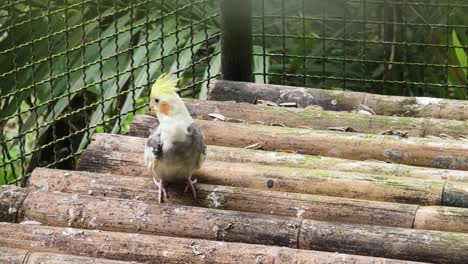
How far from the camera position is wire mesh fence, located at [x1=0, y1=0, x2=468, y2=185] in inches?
198

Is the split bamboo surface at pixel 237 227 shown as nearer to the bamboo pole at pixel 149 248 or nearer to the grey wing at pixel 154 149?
the bamboo pole at pixel 149 248

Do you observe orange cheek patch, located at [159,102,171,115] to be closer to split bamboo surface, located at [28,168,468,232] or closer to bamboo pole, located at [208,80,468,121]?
split bamboo surface, located at [28,168,468,232]

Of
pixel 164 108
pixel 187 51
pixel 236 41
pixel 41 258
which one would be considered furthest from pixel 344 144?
pixel 187 51

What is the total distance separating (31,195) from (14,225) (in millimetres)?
211

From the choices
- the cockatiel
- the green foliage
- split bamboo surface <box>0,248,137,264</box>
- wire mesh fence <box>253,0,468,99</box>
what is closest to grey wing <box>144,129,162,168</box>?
the cockatiel

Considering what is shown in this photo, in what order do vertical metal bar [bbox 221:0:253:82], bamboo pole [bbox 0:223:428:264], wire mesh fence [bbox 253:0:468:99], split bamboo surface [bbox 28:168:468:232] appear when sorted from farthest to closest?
wire mesh fence [bbox 253:0:468:99]
vertical metal bar [bbox 221:0:253:82]
split bamboo surface [bbox 28:168:468:232]
bamboo pole [bbox 0:223:428:264]

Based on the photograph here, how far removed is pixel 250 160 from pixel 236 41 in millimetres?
1067

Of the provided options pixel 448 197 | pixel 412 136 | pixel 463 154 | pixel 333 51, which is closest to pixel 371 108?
pixel 412 136

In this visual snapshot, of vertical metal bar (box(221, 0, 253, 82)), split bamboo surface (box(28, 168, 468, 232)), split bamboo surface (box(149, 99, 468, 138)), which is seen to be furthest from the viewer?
vertical metal bar (box(221, 0, 253, 82))

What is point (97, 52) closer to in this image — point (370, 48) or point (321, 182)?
point (370, 48)

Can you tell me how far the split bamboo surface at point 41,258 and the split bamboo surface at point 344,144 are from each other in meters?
1.11

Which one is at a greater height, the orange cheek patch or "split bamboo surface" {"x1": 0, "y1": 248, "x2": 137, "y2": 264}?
the orange cheek patch

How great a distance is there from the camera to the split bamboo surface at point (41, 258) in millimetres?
3297

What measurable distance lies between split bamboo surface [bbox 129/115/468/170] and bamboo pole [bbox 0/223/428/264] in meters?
0.90
